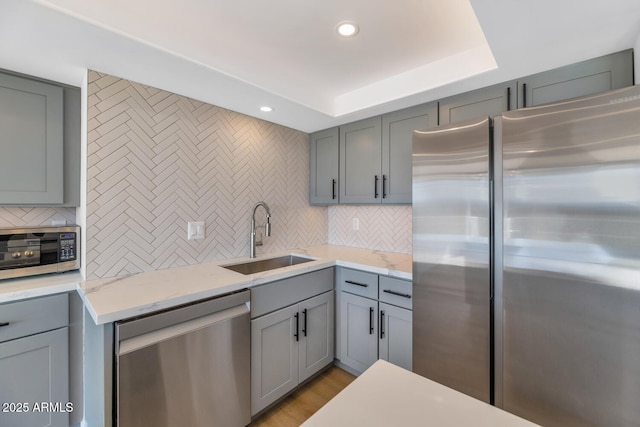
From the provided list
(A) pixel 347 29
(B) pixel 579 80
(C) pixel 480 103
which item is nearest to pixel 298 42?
(A) pixel 347 29

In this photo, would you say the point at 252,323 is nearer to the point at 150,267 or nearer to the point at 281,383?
the point at 281,383

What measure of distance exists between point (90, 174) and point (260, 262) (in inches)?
50.5

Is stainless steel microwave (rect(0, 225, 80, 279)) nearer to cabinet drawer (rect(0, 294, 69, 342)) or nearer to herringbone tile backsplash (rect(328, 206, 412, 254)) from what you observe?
cabinet drawer (rect(0, 294, 69, 342))

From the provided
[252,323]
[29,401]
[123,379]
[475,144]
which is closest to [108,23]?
[123,379]

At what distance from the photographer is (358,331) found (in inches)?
82.8

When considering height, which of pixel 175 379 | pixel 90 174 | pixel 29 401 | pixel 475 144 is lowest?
pixel 29 401

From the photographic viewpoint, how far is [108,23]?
3.97 ft

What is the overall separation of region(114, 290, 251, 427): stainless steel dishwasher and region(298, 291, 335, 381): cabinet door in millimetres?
468

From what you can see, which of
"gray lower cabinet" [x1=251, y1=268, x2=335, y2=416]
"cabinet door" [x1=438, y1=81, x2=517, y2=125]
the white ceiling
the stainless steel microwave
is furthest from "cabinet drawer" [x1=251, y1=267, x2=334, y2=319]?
"cabinet door" [x1=438, y1=81, x2=517, y2=125]

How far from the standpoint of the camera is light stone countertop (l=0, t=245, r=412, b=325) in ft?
4.03

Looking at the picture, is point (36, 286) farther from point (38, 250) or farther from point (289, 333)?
point (289, 333)

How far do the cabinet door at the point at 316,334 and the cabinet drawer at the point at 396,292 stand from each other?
0.47 metres

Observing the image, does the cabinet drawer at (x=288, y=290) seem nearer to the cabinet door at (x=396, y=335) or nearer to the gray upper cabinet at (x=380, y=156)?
the cabinet door at (x=396, y=335)

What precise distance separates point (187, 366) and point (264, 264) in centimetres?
106
